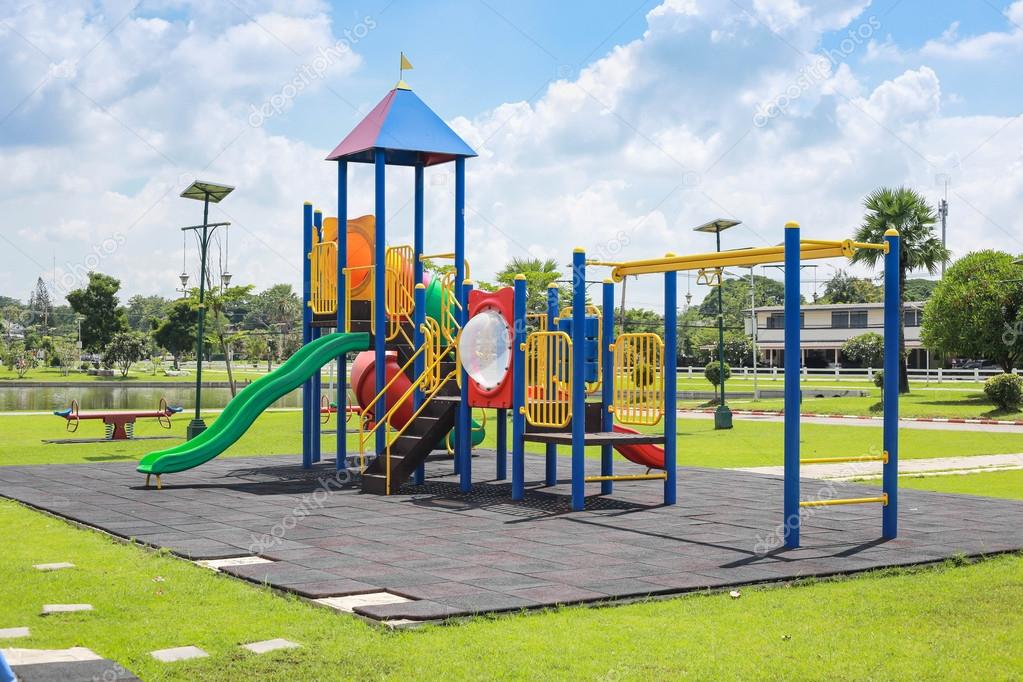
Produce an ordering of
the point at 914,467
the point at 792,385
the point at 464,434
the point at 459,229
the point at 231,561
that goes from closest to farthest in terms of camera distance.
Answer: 1. the point at 231,561
2. the point at 792,385
3. the point at 464,434
4. the point at 459,229
5. the point at 914,467

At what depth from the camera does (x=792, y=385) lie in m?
9.48

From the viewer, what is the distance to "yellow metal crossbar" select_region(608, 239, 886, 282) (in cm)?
1000

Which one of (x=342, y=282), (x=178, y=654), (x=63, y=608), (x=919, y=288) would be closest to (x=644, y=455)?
(x=342, y=282)

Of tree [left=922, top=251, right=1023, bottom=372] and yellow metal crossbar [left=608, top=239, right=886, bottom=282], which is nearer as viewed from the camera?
yellow metal crossbar [left=608, top=239, right=886, bottom=282]

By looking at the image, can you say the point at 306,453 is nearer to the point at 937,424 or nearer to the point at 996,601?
the point at 996,601

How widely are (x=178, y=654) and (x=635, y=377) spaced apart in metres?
8.42

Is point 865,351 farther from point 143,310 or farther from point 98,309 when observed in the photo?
point 143,310

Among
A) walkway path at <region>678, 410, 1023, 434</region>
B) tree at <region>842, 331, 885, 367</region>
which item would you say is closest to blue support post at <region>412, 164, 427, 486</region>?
walkway path at <region>678, 410, 1023, 434</region>

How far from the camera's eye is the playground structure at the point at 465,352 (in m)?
10.6

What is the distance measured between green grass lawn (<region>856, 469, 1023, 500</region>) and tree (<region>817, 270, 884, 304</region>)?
8706cm

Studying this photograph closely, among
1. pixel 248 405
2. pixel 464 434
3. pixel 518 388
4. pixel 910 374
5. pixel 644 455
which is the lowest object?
pixel 644 455

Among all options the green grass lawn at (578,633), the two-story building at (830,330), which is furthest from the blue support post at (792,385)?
the two-story building at (830,330)

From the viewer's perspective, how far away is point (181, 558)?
8.88 meters

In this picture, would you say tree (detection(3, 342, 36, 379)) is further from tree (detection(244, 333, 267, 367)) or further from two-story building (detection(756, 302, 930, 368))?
two-story building (detection(756, 302, 930, 368))
